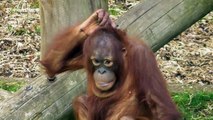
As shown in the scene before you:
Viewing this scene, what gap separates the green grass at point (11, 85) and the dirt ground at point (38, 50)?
343 mm

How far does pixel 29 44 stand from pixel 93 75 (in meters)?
3.00

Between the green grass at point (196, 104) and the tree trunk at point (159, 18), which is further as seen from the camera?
the green grass at point (196, 104)

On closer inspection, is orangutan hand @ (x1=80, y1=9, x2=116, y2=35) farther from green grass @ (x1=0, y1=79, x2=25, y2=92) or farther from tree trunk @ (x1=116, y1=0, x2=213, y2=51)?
green grass @ (x1=0, y1=79, x2=25, y2=92)

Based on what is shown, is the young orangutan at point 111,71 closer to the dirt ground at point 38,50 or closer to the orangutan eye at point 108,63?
the orangutan eye at point 108,63

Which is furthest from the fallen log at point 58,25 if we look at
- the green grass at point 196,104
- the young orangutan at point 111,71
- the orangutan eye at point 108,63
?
the green grass at point 196,104

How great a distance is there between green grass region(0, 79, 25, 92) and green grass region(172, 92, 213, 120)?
1.35 meters

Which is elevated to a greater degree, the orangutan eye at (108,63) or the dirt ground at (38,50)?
the orangutan eye at (108,63)

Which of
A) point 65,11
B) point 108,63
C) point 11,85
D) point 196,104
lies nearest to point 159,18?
point 65,11

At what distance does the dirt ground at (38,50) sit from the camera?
6.33 m

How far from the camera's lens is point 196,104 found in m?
5.61

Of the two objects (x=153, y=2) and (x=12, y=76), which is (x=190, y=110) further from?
(x=12, y=76)

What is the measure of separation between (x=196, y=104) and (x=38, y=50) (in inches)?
79.7

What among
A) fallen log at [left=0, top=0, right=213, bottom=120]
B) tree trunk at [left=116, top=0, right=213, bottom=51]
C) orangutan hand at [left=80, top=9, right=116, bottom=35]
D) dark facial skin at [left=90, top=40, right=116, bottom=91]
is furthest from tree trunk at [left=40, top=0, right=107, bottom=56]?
dark facial skin at [left=90, top=40, right=116, bottom=91]

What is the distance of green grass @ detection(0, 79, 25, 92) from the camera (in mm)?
5987
